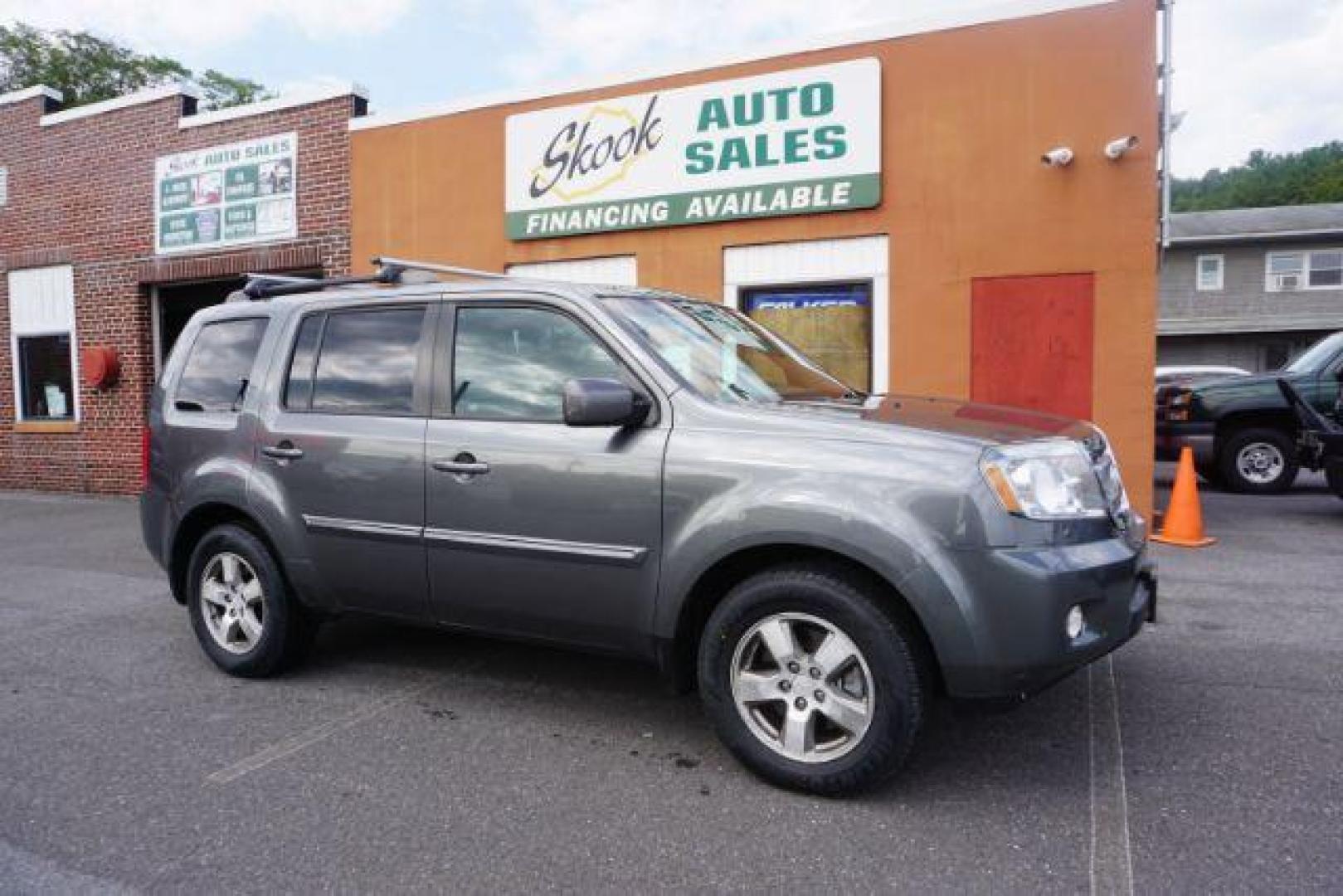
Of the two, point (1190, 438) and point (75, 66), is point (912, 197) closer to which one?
point (1190, 438)

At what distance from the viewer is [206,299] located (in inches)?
539

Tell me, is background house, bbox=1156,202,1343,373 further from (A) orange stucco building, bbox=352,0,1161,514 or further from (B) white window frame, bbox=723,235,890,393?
(B) white window frame, bbox=723,235,890,393

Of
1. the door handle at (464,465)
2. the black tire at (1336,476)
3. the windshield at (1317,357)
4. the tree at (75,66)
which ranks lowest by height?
the black tire at (1336,476)

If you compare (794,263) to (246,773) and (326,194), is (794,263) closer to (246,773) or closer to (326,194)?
(326,194)

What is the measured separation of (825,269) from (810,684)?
20.3 feet

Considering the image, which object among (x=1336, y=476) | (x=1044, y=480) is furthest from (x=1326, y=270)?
(x=1044, y=480)

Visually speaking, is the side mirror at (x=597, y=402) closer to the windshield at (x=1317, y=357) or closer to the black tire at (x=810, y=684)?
the black tire at (x=810, y=684)

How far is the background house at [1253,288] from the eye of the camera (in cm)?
2805

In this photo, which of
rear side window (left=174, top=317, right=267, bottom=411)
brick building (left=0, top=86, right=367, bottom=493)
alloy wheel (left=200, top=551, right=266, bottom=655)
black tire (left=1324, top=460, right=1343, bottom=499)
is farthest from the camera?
brick building (left=0, top=86, right=367, bottom=493)

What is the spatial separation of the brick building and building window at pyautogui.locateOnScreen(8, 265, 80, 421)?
22 millimetres

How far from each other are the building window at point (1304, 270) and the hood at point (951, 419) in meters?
29.7

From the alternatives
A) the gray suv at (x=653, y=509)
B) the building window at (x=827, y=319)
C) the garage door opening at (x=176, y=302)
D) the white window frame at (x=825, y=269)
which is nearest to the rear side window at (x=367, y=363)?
the gray suv at (x=653, y=509)

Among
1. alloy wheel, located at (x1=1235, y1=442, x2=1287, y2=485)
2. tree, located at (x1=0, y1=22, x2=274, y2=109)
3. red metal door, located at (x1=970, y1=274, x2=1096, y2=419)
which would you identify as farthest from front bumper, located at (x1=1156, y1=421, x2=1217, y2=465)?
tree, located at (x1=0, y1=22, x2=274, y2=109)

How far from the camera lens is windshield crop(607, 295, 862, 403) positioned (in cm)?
378
